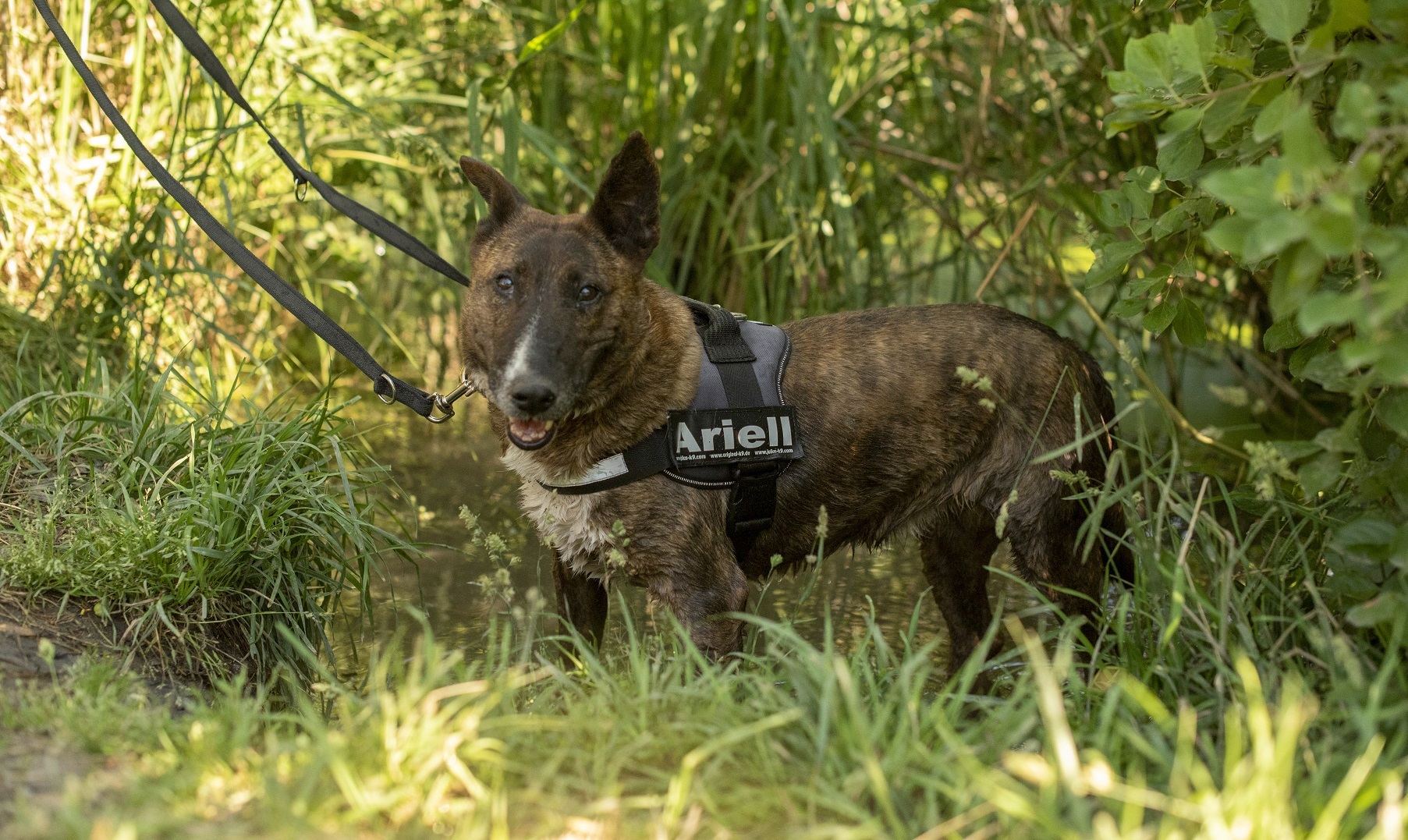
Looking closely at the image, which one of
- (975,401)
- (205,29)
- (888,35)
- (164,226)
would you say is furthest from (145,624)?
(888,35)

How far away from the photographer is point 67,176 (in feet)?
14.8

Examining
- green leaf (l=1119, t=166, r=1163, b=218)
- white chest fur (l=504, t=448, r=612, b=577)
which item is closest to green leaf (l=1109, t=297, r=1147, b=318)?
green leaf (l=1119, t=166, r=1163, b=218)

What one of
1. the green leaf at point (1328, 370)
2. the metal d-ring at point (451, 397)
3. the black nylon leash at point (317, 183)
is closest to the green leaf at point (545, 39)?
the black nylon leash at point (317, 183)

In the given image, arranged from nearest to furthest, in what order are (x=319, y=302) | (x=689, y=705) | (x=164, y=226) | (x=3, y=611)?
(x=689, y=705) < (x=3, y=611) < (x=164, y=226) < (x=319, y=302)

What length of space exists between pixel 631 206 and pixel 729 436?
2.14 feet

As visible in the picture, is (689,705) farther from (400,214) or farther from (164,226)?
(400,214)

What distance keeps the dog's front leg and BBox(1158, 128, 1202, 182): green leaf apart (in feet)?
4.64

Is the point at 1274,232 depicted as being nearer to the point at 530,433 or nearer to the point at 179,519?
the point at 530,433

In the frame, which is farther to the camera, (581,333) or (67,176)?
(67,176)

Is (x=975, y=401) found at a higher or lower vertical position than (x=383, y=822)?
higher

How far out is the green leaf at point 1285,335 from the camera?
2.84 meters

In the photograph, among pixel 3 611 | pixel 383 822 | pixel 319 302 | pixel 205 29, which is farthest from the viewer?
pixel 319 302

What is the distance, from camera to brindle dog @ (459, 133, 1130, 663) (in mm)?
2955

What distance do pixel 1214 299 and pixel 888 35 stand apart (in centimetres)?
183
